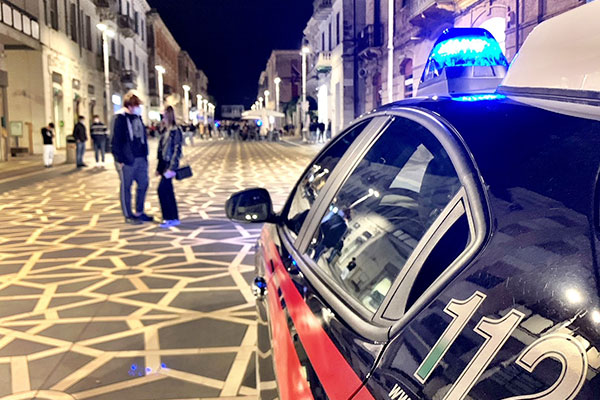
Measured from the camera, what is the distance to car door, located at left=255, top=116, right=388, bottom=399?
5.24 feet

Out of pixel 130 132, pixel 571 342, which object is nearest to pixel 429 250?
pixel 571 342

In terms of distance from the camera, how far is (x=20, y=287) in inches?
220

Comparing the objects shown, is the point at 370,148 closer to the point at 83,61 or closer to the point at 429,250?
the point at 429,250

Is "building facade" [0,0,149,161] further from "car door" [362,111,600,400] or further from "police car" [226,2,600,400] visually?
"car door" [362,111,600,400]

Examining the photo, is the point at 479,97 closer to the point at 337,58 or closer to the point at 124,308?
the point at 124,308

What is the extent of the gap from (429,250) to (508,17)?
55.9 feet

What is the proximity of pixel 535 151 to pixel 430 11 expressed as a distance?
22234 millimetres

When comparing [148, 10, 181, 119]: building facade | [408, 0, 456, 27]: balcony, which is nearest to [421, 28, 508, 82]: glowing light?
[408, 0, 456, 27]: balcony

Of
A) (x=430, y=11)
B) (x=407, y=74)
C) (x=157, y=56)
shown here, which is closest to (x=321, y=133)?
(x=407, y=74)

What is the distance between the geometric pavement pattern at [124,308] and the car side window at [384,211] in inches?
64.0

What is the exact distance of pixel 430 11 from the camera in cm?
2195

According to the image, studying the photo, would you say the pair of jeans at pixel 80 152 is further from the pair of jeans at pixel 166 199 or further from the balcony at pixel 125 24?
the balcony at pixel 125 24

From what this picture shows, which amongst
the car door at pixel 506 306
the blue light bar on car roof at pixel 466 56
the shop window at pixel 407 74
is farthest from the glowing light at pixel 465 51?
the shop window at pixel 407 74

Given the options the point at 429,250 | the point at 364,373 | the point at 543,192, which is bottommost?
the point at 364,373
